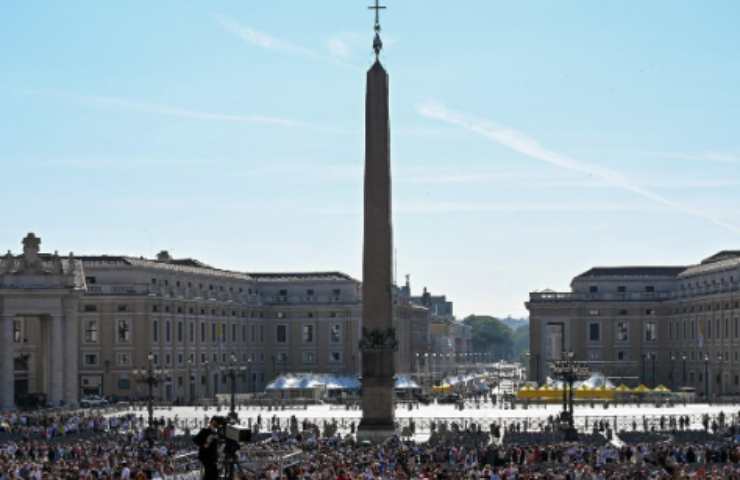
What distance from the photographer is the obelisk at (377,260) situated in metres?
52.9

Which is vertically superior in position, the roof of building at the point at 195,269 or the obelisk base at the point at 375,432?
the roof of building at the point at 195,269

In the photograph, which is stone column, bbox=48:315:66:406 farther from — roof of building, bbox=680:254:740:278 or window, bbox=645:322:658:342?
window, bbox=645:322:658:342

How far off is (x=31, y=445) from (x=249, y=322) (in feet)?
260

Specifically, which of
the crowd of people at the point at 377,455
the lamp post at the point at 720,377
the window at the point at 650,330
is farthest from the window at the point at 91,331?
the window at the point at 650,330

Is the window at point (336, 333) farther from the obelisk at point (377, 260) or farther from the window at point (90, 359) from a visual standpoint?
the obelisk at point (377, 260)

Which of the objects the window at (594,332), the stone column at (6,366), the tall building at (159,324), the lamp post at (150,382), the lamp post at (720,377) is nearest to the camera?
the lamp post at (150,382)

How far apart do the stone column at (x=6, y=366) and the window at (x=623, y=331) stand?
60.5 meters

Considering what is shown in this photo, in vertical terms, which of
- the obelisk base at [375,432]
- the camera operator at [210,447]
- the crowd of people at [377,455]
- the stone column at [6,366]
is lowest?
the crowd of people at [377,455]

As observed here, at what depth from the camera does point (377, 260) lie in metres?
52.8

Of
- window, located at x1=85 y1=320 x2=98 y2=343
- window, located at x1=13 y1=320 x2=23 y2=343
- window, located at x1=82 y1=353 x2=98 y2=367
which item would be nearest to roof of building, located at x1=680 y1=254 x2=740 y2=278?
window, located at x1=85 y1=320 x2=98 y2=343

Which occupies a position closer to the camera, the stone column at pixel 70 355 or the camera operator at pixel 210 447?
the camera operator at pixel 210 447

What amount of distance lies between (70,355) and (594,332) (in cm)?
5792

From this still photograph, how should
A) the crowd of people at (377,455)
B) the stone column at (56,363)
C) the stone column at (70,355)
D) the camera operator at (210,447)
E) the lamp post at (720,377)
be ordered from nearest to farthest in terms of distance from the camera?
the camera operator at (210,447), the crowd of people at (377,455), the stone column at (56,363), the stone column at (70,355), the lamp post at (720,377)

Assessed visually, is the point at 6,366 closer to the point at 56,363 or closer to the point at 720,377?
the point at 56,363
